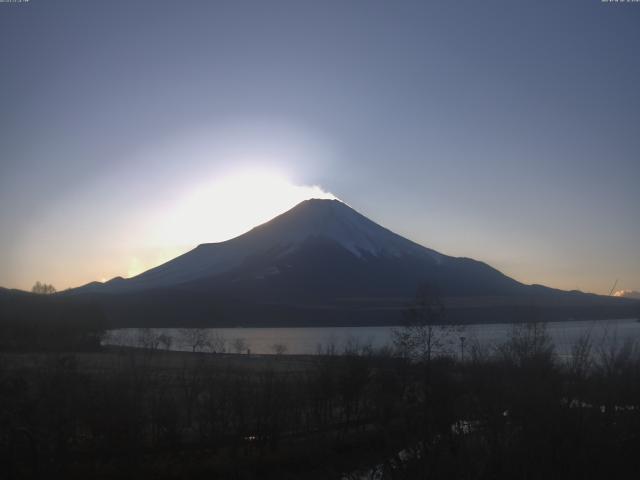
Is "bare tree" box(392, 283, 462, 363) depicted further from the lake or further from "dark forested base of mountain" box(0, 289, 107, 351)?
"dark forested base of mountain" box(0, 289, 107, 351)

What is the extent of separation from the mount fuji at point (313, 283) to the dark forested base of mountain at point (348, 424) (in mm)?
52919

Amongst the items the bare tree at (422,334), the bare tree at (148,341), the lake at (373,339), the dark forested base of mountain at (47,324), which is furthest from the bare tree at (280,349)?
the bare tree at (422,334)

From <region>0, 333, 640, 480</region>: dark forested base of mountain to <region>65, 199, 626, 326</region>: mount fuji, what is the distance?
52.9 m

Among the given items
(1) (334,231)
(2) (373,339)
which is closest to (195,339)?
(2) (373,339)

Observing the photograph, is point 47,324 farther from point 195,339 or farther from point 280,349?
point 195,339

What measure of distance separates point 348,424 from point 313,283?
9642 cm

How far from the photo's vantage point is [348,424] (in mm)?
17266

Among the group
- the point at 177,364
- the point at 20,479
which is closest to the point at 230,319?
the point at 177,364

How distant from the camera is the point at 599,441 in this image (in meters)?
8.30

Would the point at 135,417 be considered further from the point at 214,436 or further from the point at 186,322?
the point at 186,322

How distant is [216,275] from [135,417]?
9560 cm

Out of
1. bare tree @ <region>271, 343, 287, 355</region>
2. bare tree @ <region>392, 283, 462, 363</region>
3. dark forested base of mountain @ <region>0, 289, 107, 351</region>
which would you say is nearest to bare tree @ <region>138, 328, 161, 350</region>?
dark forested base of mountain @ <region>0, 289, 107, 351</region>

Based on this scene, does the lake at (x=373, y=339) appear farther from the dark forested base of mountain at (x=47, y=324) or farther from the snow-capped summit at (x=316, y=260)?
the snow-capped summit at (x=316, y=260)

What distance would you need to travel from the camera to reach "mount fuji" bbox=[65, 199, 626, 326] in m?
77.9
